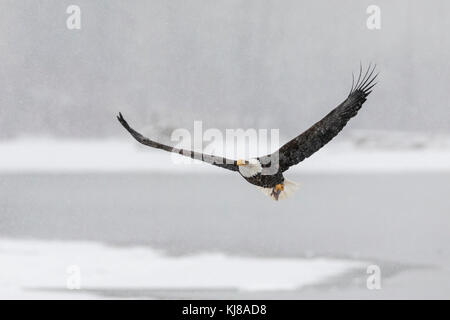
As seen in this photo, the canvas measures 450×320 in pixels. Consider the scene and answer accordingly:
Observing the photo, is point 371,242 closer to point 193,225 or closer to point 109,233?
point 193,225

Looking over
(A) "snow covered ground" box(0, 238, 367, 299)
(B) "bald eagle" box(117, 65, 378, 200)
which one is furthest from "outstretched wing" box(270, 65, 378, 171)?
(A) "snow covered ground" box(0, 238, 367, 299)

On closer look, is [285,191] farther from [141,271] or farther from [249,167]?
[141,271]

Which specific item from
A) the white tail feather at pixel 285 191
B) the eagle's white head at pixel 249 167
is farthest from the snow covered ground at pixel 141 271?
the eagle's white head at pixel 249 167

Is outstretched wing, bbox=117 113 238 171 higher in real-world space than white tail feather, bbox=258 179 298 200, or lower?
higher

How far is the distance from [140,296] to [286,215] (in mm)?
9093

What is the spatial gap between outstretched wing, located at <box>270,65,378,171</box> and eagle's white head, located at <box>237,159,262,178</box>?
241 mm

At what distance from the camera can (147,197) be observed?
81.5 feet

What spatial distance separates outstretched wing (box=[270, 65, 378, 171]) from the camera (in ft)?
23.6

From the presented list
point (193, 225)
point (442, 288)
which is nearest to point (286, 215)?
point (193, 225)

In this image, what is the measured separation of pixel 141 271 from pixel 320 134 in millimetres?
5470

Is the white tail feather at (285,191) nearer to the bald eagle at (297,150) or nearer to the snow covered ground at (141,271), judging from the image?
the bald eagle at (297,150)

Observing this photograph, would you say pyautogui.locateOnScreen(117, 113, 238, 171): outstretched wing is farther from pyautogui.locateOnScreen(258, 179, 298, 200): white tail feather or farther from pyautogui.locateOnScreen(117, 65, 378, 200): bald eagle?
pyautogui.locateOnScreen(258, 179, 298, 200): white tail feather

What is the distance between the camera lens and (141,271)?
38.4ft

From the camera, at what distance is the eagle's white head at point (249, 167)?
7119 mm
